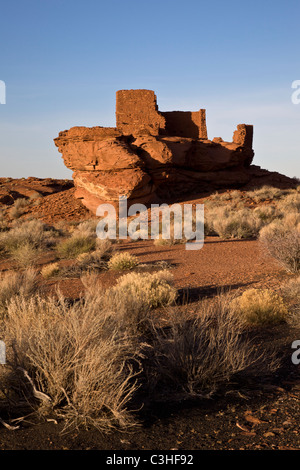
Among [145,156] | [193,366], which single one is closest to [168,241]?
[193,366]

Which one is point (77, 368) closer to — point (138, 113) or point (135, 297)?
point (135, 297)

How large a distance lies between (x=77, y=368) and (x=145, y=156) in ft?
84.1

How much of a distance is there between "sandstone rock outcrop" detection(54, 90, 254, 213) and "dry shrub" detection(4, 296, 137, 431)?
76.1 feet

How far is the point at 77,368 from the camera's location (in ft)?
12.3

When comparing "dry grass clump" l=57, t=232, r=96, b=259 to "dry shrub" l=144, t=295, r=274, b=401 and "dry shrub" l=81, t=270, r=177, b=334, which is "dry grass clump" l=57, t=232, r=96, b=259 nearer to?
"dry shrub" l=81, t=270, r=177, b=334

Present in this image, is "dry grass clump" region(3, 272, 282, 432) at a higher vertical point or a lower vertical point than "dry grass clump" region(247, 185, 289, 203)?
lower

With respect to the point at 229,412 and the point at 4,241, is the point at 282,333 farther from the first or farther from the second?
the point at 4,241

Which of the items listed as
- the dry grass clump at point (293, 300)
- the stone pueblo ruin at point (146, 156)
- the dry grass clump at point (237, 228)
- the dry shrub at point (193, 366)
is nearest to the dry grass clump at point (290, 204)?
the dry grass clump at point (237, 228)

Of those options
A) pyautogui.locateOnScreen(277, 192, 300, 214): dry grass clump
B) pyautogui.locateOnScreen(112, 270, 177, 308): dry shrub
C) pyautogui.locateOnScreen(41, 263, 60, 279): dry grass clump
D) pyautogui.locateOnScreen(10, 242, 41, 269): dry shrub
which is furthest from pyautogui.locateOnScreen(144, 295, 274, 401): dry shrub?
pyautogui.locateOnScreen(277, 192, 300, 214): dry grass clump

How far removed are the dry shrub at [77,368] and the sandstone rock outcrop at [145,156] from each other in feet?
76.1

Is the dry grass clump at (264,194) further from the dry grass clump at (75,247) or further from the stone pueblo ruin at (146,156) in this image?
the dry grass clump at (75,247)

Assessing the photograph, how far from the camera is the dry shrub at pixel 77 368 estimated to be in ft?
11.3

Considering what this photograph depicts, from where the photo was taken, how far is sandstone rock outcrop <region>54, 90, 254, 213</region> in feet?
90.1
